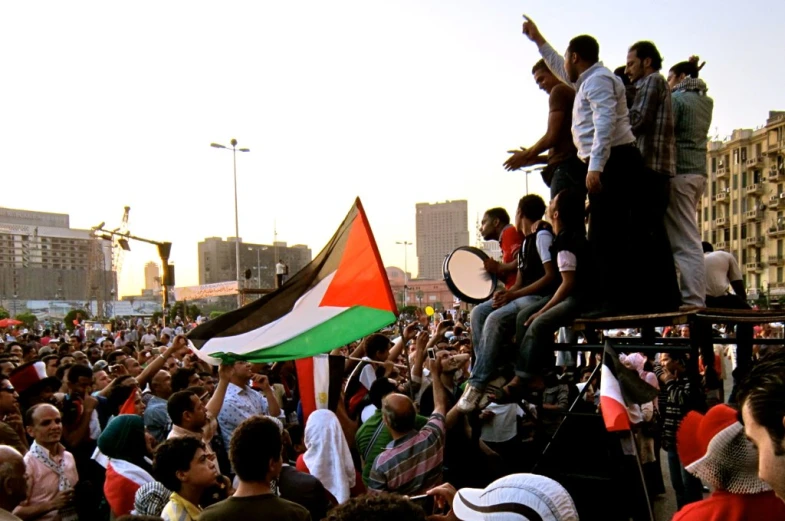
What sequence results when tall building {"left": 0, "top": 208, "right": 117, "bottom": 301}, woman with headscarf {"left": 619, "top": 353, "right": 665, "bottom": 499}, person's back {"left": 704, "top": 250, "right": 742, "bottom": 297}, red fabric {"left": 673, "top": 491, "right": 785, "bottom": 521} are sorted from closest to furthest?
red fabric {"left": 673, "top": 491, "right": 785, "bottom": 521} → person's back {"left": 704, "top": 250, "right": 742, "bottom": 297} → woman with headscarf {"left": 619, "top": 353, "right": 665, "bottom": 499} → tall building {"left": 0, "top": 208, "right": 117, "bottom": 301}

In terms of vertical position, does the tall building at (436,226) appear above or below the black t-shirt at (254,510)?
above

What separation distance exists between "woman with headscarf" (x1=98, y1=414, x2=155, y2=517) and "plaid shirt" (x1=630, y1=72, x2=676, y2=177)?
4032 mm

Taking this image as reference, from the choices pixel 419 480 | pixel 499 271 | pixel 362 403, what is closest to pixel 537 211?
pixel 499 271

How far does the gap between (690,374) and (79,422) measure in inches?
198

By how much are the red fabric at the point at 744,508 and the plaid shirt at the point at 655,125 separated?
2.81 m

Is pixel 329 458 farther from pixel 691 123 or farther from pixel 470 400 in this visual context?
pixel 691 123

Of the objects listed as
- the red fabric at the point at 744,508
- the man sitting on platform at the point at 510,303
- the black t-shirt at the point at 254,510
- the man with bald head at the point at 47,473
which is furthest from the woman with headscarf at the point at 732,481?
the man with bald head at the point at 47,473

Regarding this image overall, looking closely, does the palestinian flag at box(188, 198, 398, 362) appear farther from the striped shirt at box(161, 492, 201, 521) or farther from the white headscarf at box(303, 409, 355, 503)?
the striped shirt at box(161, 492, 201, 521)

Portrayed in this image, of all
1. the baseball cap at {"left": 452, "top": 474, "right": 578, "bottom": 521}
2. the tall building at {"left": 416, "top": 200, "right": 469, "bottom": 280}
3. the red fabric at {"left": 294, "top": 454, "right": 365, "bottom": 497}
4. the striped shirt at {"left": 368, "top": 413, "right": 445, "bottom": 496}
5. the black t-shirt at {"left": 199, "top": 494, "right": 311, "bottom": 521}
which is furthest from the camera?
the tall building at {"left": 416, "top": 200, "right": 469, "bottom": 280}

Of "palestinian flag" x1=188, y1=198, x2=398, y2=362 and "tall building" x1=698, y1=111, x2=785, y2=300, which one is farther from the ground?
"tall building" x1=698, y1=111, x2=785, y2=300

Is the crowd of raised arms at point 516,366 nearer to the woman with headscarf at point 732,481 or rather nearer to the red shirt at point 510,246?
the red shirt at point 510,246

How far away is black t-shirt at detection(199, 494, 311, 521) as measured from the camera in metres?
3.54

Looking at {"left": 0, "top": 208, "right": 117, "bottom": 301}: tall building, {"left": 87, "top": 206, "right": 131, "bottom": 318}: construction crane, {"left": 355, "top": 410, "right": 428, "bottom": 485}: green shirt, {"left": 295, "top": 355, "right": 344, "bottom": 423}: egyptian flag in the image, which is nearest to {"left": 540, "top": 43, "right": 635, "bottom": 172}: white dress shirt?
{"left": 355, "top": 410, "right": 428, "bottom": 485}: green shirt

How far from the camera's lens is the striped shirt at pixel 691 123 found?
5199mm
